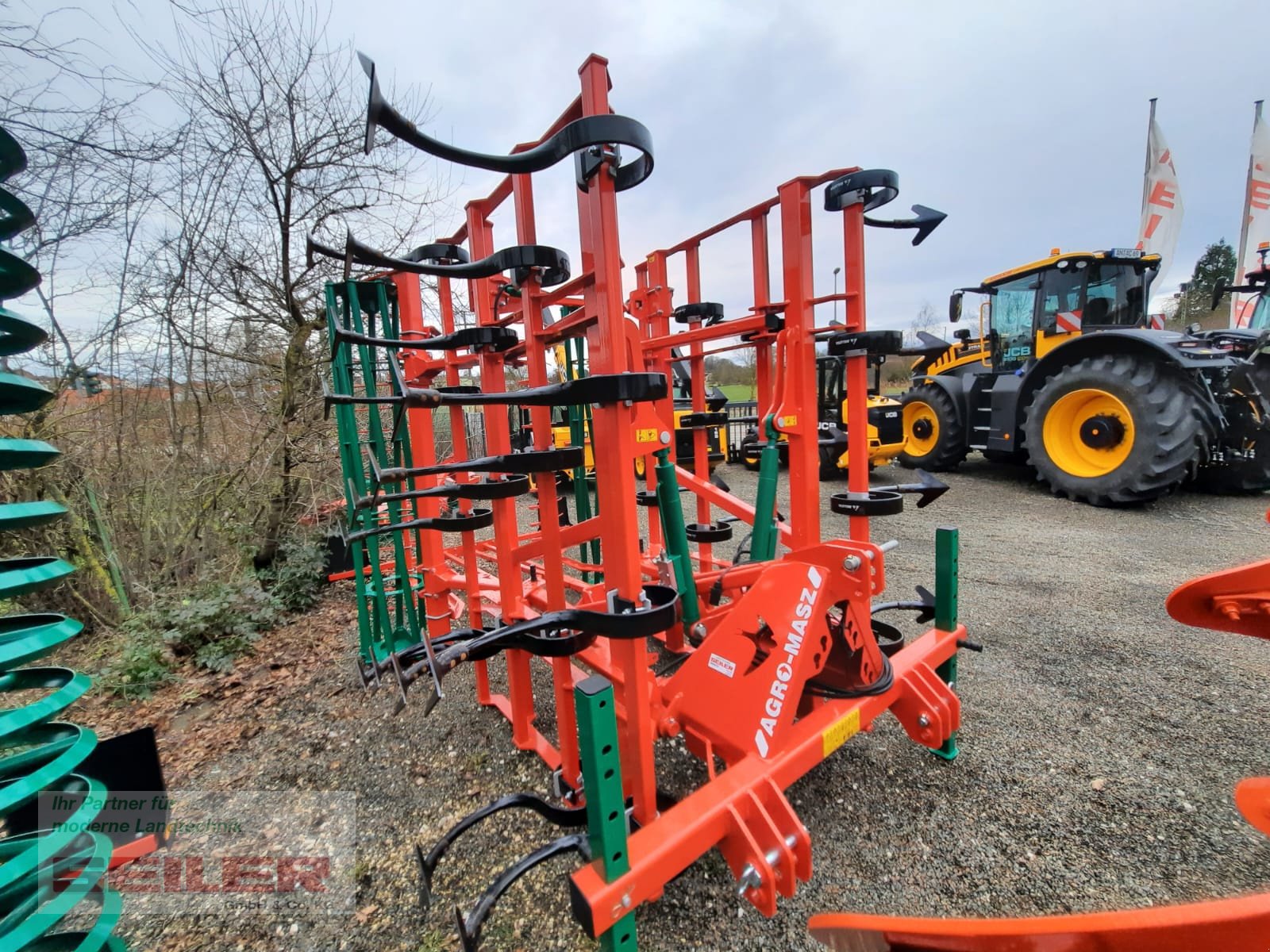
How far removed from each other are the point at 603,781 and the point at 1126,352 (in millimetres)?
7766

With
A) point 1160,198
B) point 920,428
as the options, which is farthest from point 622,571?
point 1160,198

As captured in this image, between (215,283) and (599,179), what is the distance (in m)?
4.72

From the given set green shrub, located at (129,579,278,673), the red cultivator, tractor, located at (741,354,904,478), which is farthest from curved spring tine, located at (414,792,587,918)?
tractor, located at (741,354,904,478)

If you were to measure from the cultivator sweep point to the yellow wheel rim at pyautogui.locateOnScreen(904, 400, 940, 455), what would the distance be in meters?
9.41

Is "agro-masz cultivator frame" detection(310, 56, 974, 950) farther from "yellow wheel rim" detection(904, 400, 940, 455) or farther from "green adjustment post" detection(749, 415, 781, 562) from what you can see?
"yellow wheel rim" detection(904, 400, 940, 455)

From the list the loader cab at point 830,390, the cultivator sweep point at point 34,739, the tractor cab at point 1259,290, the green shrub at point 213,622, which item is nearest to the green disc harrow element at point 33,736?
the cultivator sweep point at point 34,739

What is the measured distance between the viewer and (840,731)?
1.88 m

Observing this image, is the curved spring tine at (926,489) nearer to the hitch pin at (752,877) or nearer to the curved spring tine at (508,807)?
the hitch pin at (752,877)

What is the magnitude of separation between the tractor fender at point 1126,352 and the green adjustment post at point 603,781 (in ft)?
23.8

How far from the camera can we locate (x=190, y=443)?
179 inches

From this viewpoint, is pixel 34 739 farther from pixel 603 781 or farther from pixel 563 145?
pixel 563 145

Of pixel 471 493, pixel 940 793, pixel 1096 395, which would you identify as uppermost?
pixel 1096 395

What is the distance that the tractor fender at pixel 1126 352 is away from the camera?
18.6 feet

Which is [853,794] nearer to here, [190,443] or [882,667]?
[882,667]
